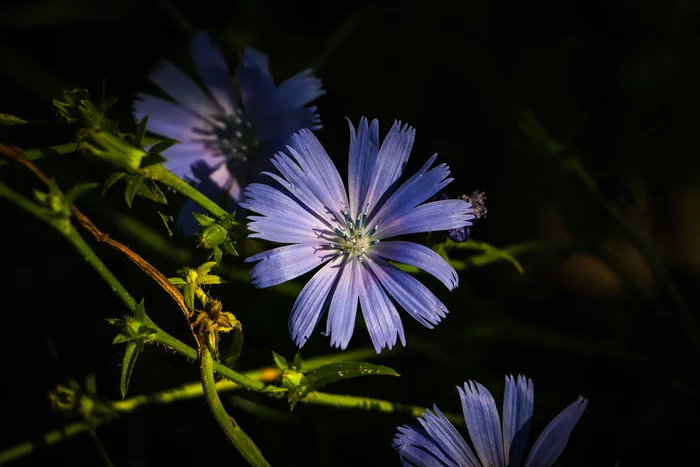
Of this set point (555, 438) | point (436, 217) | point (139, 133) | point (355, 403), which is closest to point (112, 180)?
point (139, 133)

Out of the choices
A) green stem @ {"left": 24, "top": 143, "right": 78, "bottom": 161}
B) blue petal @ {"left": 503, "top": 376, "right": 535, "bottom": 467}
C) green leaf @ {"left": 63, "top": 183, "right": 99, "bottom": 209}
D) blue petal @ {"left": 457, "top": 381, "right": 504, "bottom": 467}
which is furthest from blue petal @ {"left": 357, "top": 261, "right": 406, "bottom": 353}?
green stem @ {"left": 24, "top": 143, "right": 78, "bottom": 161}

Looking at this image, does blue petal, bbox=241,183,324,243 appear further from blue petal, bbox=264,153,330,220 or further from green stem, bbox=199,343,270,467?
green stem, bbox=199,343,270,467

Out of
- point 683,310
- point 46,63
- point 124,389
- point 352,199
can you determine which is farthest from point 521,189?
point 46,63

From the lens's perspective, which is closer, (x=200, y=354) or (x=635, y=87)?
(x=200, y=354)

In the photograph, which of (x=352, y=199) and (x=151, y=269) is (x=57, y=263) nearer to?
(x=151, y=269)

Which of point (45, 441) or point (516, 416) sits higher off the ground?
point (516, 416)

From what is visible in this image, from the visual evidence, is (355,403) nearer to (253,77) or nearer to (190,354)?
(190,354)
